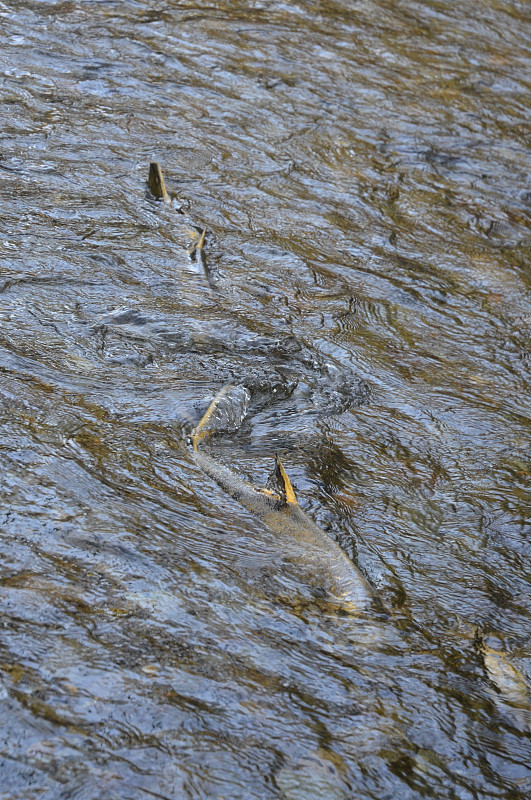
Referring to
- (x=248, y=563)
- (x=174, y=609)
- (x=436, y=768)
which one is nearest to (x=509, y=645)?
(x=436, y=768)

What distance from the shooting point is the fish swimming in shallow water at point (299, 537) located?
138 inches

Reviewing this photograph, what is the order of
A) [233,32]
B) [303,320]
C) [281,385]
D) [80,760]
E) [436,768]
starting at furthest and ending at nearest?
1. [233,32]
2. [303,320]
3. [281,385]
4. [436,768]
5. [80,760]

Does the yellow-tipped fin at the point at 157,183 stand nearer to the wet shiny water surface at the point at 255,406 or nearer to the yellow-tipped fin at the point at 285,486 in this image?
the wet shiny water surface at the point at 255,406

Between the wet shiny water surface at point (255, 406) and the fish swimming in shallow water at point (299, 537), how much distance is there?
0.07m

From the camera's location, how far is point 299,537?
12.2ft

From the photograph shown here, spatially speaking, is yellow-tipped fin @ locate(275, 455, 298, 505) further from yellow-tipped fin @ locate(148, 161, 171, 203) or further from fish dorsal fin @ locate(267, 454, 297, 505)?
yellow-tipped fin @ locate(148, 161, 171, 203)

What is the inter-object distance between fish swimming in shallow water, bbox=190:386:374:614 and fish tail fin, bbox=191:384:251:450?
3 cm

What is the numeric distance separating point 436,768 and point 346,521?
128 cm

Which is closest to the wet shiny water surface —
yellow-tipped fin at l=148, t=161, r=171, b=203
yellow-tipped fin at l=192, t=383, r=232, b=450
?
yellow-tipped fin at l=192, t=383, r=232, b=450

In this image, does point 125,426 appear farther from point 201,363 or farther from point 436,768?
point 436,768

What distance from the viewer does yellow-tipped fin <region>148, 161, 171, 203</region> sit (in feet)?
20.6

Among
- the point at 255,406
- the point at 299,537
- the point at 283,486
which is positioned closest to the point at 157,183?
the point at 255,406

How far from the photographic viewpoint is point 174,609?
3.26 meters

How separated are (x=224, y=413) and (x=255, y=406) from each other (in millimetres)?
218
